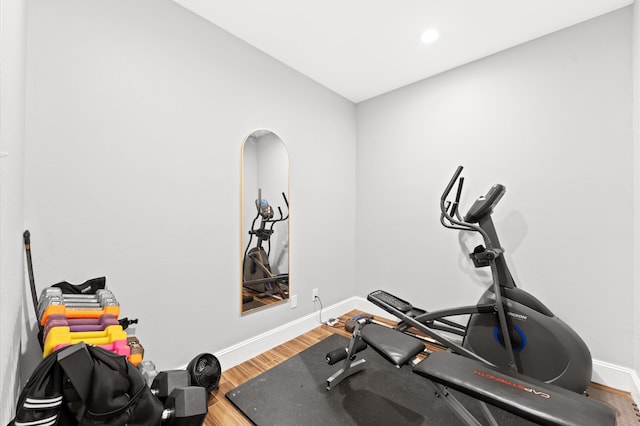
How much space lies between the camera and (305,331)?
9.04ft

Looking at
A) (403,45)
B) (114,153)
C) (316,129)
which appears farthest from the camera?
(316,129)

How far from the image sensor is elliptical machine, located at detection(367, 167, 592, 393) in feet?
5.61

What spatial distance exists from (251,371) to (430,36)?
304cm

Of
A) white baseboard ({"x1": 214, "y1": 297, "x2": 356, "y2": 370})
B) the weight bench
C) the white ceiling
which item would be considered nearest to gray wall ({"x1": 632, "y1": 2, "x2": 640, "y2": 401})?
the white ceiling

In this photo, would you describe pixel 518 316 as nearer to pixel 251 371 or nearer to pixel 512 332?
pixel 512 332

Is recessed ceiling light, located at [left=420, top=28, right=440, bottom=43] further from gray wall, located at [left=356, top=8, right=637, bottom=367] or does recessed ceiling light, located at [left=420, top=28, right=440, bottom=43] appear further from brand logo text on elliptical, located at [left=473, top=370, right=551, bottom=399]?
brand logo text on elliptical, located at [left=473, top=370, right=551, bottom=399]

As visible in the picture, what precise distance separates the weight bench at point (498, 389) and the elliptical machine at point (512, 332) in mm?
615

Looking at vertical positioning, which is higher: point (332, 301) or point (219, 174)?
point (219, 174)

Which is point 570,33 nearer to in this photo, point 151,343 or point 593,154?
point 593,154

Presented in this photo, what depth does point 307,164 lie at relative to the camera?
9.32 feet

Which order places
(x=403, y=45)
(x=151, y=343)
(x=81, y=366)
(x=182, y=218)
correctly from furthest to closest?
(x=403, y=45)
(x=182, y=218)
(x=151, y=343)
(x=81, y=366)

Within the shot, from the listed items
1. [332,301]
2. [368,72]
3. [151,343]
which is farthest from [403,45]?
[151,343]

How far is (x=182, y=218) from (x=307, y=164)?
1378 mm

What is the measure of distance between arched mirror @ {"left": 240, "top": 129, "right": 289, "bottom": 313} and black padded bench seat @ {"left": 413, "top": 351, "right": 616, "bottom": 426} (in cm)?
146
